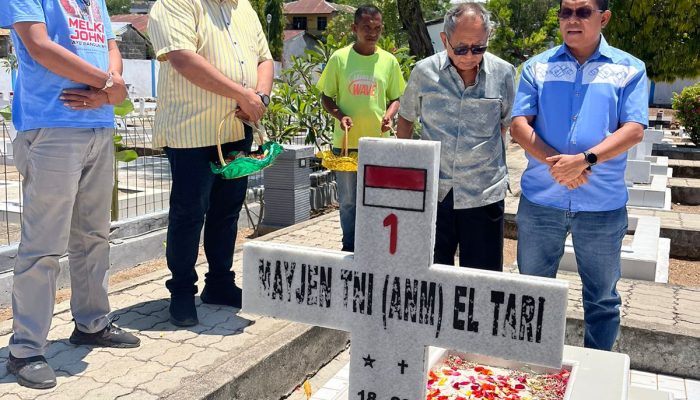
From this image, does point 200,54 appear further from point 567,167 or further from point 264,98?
point 567,167

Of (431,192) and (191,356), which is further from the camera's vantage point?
(191,356)

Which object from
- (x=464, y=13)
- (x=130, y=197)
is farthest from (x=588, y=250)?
(x=130, y=197)

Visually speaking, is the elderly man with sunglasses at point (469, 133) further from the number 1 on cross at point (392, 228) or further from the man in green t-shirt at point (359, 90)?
the man in green t-shirt at point (359, 90)

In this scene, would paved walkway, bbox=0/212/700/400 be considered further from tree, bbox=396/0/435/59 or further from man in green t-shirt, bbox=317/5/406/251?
tree, bbox=396/0/435/59

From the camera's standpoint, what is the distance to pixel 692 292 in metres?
4.95

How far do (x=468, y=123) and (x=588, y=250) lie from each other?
0.80 metres

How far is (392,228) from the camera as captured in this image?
2.11 meters

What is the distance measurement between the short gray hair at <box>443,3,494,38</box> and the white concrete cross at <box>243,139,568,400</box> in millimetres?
1244

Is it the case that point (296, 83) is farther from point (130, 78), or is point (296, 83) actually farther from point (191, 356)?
point (130, 78)

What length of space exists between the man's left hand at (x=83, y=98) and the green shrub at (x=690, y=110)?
15.1 meters

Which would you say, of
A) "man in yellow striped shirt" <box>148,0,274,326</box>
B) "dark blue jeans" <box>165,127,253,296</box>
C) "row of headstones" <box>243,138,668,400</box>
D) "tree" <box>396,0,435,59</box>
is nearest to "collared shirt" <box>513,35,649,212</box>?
"row of headstones" <box>243,138,668,400</box>

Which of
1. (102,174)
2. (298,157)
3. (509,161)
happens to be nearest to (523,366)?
(102,174)

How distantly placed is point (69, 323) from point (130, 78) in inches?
1308

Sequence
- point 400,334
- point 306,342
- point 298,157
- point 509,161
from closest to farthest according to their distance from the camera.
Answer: point 400,334
point 306,342
point 298,157
point 509,161
